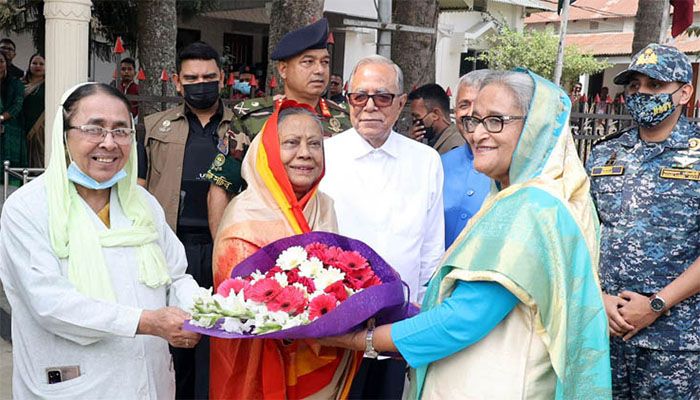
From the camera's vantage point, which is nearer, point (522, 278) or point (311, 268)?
point (522, 278)

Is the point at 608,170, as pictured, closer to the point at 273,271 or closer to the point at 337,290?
the point at 337,290

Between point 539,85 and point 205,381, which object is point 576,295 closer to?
point 539,85

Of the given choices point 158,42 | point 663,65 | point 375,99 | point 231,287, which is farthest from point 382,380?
point 158,42

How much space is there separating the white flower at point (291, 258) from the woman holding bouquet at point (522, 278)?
495mm

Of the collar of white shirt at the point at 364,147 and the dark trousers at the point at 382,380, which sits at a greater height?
the collar of white shirt at the point at 364,147

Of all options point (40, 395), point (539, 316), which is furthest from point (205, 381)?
point (539, 316)

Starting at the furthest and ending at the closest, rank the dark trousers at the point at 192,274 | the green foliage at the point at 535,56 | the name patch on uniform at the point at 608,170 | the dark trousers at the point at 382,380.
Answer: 1. the green foliage at the point at 535,56
2. the dark trousers at the point at 192,274
3. the dark trousers at the point at 382,380
4. the name patch on uniform at the point at 608,170

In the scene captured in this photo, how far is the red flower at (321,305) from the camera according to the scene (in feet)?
8.29

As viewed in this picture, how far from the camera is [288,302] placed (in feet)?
8.29

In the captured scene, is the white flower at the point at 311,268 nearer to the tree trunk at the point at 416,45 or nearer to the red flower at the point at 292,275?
the red flower at the point at 292,275

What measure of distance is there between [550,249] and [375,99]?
5.53 ft

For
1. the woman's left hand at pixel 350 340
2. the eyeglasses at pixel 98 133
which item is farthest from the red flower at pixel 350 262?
the eyeglasses at pixel 98 133

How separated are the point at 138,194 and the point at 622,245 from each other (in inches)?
81.4

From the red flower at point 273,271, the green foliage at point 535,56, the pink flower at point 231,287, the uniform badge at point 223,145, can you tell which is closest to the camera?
the pink flower at point 231,287
